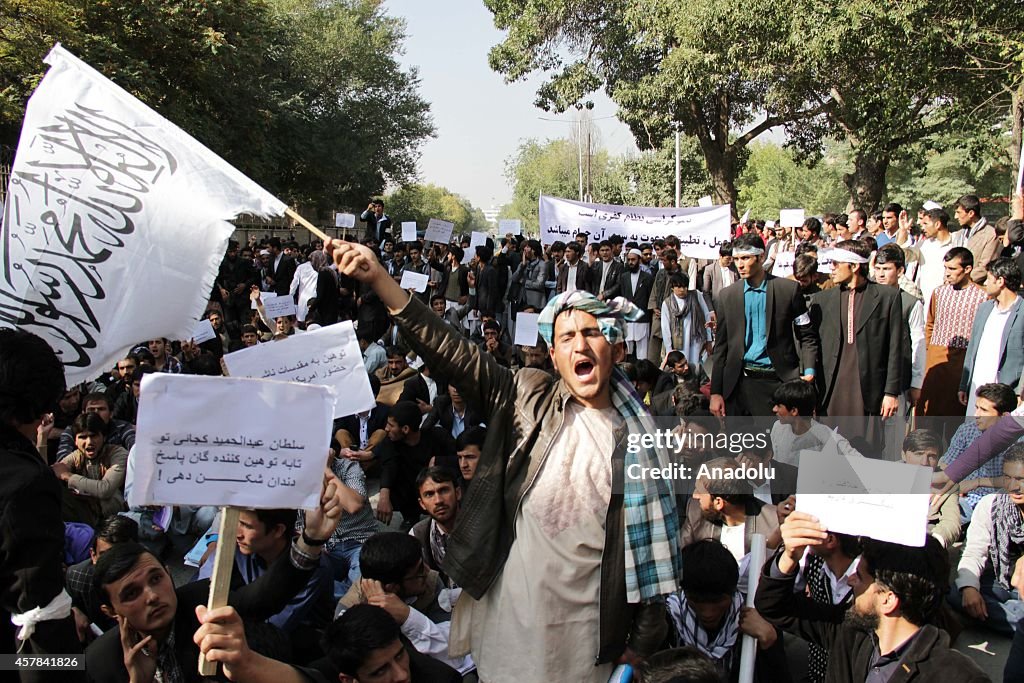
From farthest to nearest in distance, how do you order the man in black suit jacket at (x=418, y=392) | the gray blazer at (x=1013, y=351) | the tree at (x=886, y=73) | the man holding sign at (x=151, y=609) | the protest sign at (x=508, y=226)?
the protest sign at (x=508, y=226) < the tree at (x=886, y=73) < the man in black suit jacket at (x=418, y=392) < the gray blazer at (x=1013, y=351) < the man holding sign at (x=151, y=609)

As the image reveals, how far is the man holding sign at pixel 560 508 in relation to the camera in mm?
2611

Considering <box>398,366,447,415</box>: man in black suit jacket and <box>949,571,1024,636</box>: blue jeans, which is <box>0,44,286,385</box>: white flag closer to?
<box>949,571,1024,636</box>: blue jeans

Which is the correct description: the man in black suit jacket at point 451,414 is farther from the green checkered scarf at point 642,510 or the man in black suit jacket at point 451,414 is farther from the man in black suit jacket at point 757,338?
the green checkered scarf at point 642,510

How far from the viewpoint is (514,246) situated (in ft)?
54.2

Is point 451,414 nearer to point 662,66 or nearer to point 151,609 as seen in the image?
point 151,609

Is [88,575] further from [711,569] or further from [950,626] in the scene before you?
[950,626]

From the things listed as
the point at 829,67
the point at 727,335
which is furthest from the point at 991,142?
the point at 727,335

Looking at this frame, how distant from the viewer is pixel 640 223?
13133 mm

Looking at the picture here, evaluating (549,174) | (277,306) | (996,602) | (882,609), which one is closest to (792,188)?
(549,174)

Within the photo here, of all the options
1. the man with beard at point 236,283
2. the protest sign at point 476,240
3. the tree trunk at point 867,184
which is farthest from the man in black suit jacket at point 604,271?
the tree trunk at point 867,184

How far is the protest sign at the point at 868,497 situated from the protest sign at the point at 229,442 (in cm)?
145

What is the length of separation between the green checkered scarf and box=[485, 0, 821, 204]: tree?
71.6 feet

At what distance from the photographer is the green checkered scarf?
2.59 meters

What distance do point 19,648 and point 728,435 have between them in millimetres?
3960
